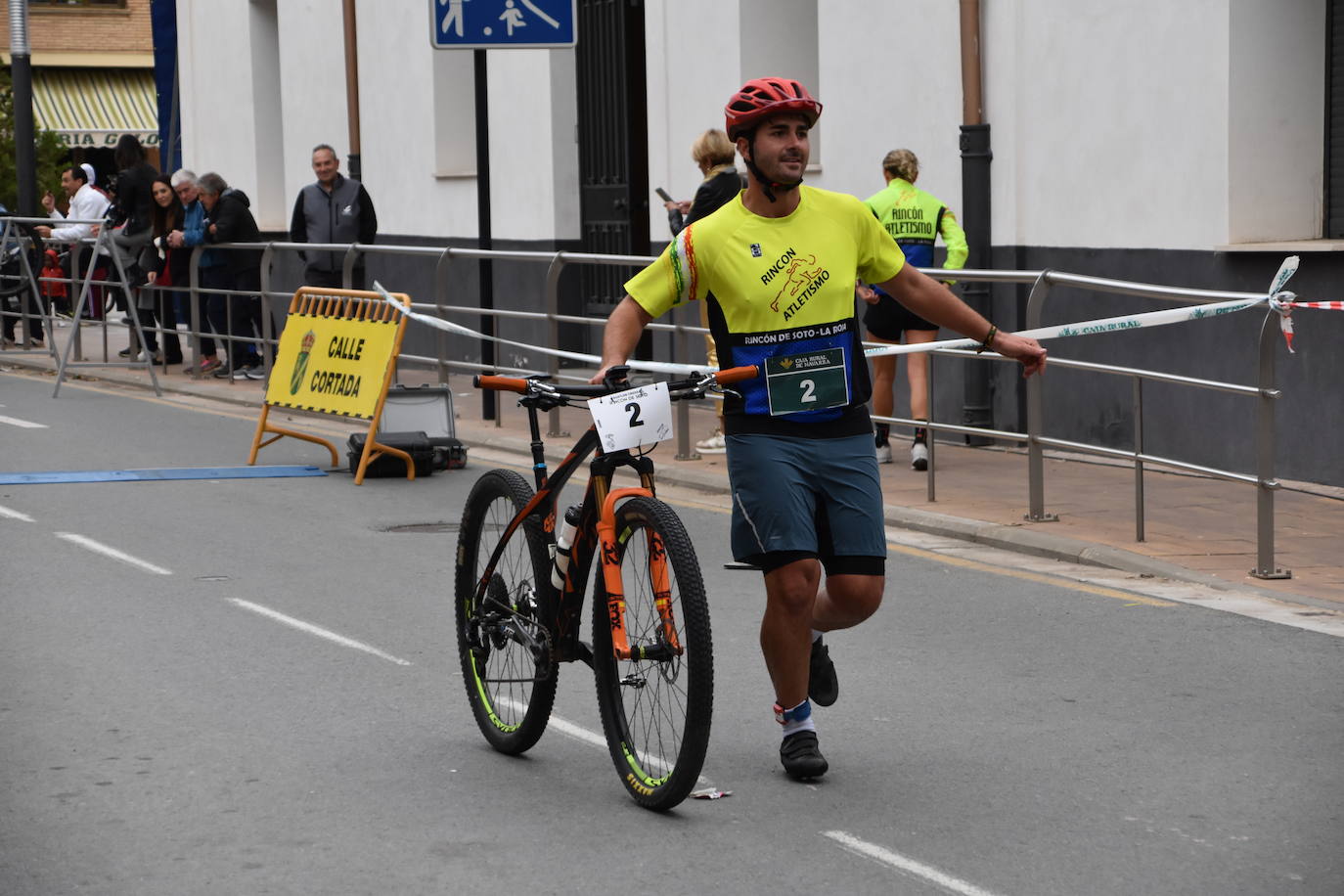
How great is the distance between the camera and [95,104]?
1892 inches

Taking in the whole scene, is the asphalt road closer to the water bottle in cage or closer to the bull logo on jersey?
the water bottle in cage

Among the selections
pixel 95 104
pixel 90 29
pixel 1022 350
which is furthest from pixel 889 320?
pixel 90 29

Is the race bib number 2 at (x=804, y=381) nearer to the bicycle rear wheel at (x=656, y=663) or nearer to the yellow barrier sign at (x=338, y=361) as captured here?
the bicycle rear wheel at (x=656, y=663)

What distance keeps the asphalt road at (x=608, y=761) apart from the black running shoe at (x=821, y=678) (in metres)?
0.19

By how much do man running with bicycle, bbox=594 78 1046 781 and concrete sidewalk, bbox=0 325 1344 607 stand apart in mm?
3366

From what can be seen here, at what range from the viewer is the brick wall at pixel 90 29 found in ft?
157

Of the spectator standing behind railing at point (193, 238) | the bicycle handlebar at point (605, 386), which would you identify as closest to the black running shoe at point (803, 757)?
the bicycle handlebar at point (605, 386)

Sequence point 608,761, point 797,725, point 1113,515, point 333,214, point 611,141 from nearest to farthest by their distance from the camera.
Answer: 1. point 797,725
2. point 608,761
3. point 1113,515
4. point 333,214
5. point 611,141

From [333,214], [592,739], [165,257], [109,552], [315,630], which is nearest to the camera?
[592,739]

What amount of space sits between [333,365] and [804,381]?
323 inches

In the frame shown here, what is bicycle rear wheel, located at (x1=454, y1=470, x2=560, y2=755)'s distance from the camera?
614cm

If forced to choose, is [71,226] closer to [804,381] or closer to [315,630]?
[315,630]

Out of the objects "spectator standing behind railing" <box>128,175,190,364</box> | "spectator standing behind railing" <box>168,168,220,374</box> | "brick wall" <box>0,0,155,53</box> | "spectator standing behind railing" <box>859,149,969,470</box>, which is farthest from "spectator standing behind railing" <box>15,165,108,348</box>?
"brick wall" <box>0,0,155,53</box>

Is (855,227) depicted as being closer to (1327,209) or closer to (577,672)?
(577,672)
